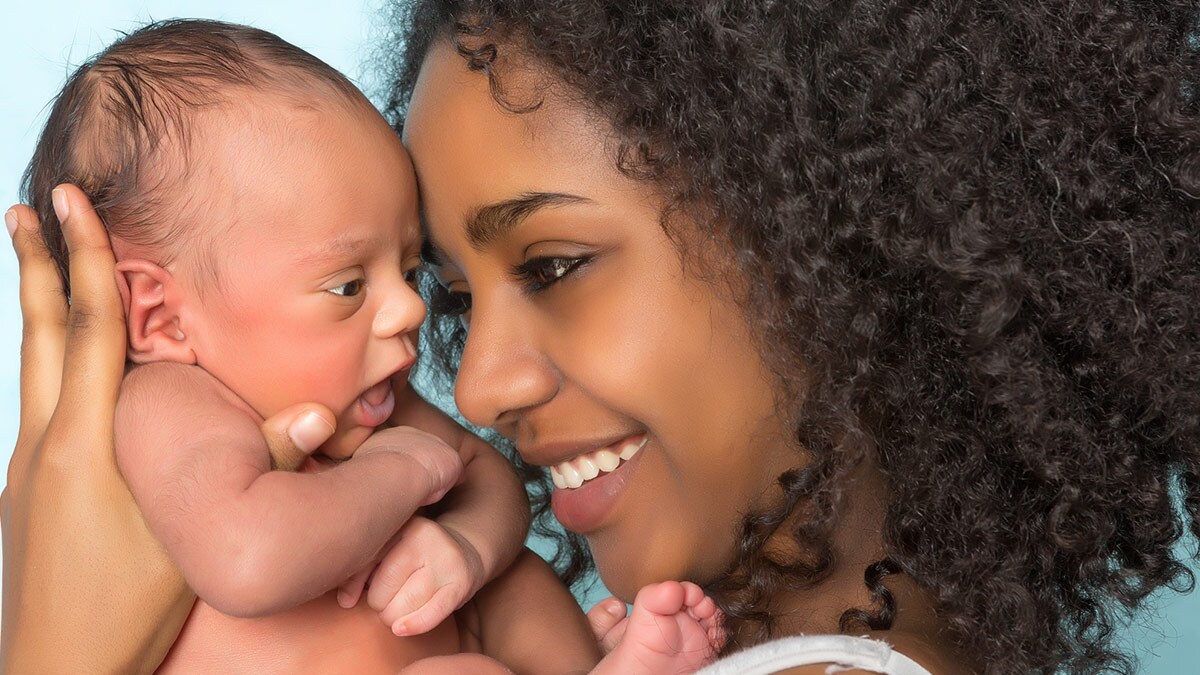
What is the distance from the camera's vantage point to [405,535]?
6.18ft

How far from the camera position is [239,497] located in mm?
1626

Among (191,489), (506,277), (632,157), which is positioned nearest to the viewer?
(191,489)

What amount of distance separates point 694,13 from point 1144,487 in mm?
906

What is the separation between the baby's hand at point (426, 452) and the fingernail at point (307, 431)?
10cm

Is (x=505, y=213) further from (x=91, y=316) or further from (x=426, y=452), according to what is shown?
(x=91, y=316)

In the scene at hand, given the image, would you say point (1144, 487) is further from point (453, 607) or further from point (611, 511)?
point (453, 607)

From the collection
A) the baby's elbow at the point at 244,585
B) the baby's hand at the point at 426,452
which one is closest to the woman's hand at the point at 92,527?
the baby's hand at the point at 426,452

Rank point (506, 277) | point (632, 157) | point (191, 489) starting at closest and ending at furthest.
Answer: point (191, 489) < point (632, 157) < point (506, 277)

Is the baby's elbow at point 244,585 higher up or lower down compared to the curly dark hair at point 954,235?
lower down

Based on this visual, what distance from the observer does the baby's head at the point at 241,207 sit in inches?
71.2

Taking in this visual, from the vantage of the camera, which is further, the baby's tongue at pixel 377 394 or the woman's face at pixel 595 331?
the baby's tongue at pixel 377 394

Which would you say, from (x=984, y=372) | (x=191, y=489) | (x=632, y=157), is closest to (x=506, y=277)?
(x=632, y=157)

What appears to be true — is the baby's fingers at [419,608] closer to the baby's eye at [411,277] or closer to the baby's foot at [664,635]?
the baby's foot at [664,635]

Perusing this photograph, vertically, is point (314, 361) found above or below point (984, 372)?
below
